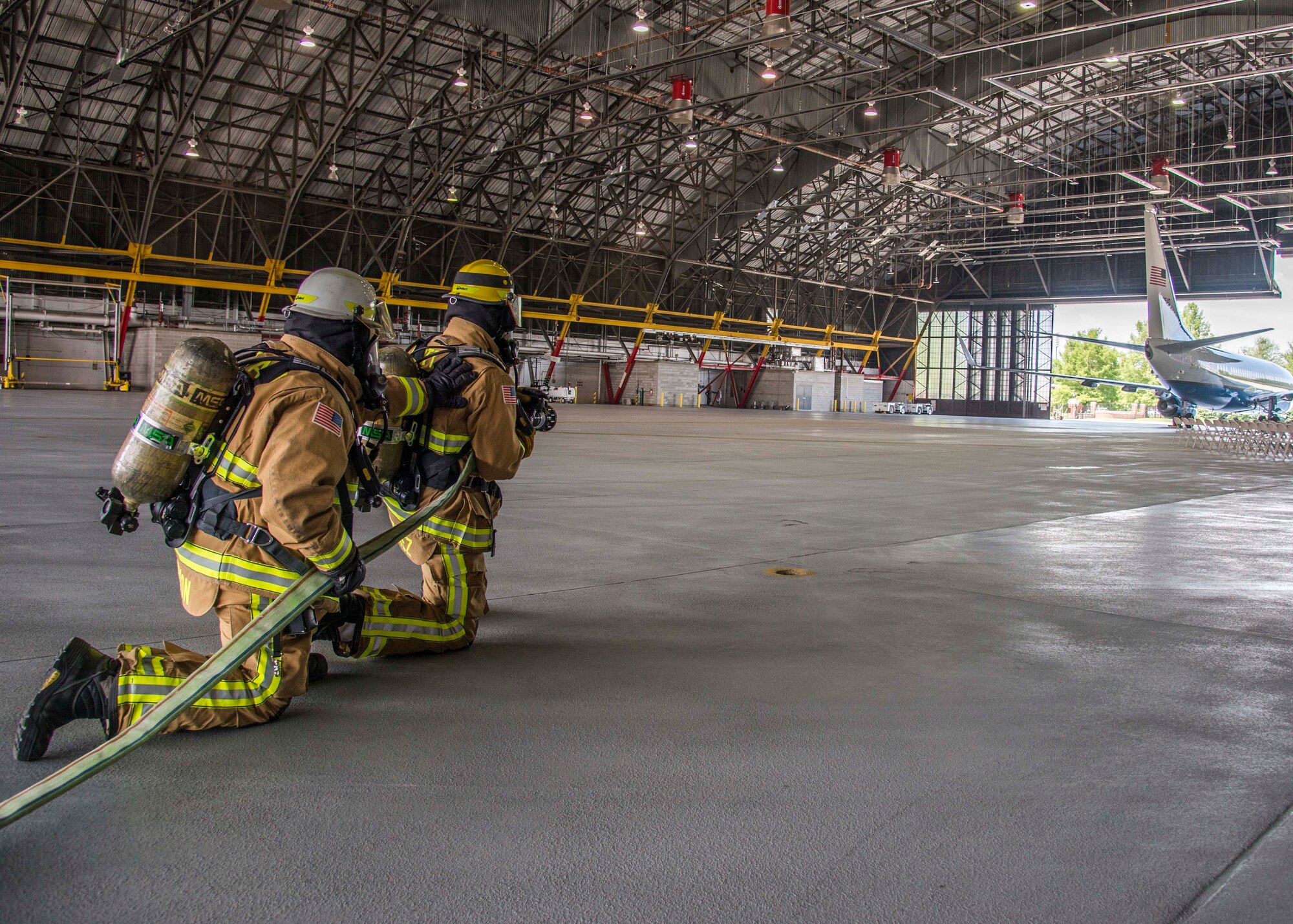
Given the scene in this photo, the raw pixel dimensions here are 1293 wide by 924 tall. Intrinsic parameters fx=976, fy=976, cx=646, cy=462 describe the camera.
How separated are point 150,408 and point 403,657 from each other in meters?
1.71

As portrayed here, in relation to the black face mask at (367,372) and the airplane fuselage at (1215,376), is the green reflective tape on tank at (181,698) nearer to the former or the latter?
the black face mask at (367,372)

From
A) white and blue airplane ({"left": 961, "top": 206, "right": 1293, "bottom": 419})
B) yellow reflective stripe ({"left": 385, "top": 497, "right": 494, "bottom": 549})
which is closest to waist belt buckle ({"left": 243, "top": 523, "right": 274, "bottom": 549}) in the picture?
yellow reflective stripe ({"left": 385, "top": 497, "right": 494, "bottom": 549})

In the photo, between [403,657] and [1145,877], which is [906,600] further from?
[1145,877]

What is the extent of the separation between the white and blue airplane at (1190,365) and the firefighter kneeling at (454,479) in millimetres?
31599

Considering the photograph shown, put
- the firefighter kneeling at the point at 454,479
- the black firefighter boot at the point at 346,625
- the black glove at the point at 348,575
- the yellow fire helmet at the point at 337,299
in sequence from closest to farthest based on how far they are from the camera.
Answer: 1. the black glove at the point at 348,575
2. the yellow fire helmet at the point at 337,299
3. the black firefighter boot at the point at 346,625
4. the firefighter kneeling at the point at 454,479

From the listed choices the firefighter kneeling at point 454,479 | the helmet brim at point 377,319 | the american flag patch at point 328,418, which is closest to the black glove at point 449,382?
the firefighter kneeling at point 454,479

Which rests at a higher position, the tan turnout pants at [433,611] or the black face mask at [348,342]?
the black face mask at [348,342]

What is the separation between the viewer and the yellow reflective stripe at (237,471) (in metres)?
3.54

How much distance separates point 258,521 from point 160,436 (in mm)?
449

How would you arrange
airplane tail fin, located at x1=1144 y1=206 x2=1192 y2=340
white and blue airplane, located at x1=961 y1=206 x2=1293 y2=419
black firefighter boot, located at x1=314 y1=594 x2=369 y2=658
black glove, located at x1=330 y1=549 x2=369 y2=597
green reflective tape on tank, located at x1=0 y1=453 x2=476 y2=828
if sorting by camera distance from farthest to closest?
1. white and blue airplane, located at x1=961 y1=206 x2=1293 y2=419
2. airplane tail fin, located at x1=1144 y1=206 x2=1192 y2=340
3. black firefighter boot, located at x1=314 y1=594 x2=369 y2=658
4. black glove, located at x1=330 y1=549 x2=369 y2=597
5. green reflective tape on tank, located at x1=0 y1=453 x2=476 y2=828

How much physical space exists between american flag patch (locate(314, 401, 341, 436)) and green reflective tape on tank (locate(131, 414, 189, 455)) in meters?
0.51

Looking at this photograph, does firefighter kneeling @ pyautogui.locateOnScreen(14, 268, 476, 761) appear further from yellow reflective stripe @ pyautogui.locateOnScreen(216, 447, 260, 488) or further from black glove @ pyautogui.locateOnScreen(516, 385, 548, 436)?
Answer: black glove @ pyautogui.locateOnScreen(516, 385, 548, 436)

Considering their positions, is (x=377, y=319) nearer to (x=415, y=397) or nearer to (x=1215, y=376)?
(x=415, y=397)

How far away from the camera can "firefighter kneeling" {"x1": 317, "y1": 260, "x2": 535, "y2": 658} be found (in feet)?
14.6
